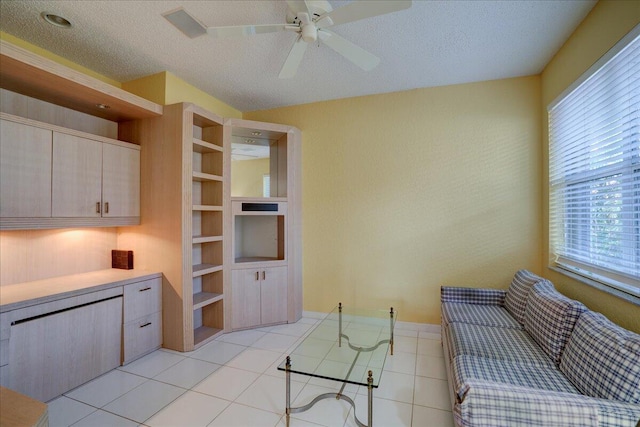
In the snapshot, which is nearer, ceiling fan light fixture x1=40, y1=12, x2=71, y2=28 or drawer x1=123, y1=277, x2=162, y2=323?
ceiling fan light fixture x1=40, y1=12, x2=71, y2=28

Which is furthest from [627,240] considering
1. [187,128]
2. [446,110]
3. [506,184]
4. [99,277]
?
[99,277]

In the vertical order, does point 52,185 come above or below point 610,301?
above

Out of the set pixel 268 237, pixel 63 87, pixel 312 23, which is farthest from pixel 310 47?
pixel 268 237

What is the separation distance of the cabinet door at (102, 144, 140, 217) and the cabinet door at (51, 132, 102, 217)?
6 cm

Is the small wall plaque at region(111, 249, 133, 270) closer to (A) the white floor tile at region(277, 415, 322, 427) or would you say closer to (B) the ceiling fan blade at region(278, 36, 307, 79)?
(A) the white floor tile at region(277, 415, 322, 427)

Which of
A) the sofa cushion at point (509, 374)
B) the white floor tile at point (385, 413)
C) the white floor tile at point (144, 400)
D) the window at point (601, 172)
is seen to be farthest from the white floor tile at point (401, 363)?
the white floor tile at point (144, 400)

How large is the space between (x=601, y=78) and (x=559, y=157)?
0.83 m

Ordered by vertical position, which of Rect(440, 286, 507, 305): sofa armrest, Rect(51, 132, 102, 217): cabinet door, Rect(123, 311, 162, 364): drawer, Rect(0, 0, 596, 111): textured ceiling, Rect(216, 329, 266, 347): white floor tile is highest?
Rect(0, 0, 596, 111): textured ceiling

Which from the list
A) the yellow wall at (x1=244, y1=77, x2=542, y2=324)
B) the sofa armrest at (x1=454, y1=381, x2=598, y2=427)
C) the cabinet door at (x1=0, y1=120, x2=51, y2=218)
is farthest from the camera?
the yellow wall at (x1=244, y1=77, x2=542, y2=324)

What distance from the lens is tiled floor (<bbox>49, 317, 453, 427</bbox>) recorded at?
1.94 meters

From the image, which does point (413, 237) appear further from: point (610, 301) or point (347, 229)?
point (610, 301)

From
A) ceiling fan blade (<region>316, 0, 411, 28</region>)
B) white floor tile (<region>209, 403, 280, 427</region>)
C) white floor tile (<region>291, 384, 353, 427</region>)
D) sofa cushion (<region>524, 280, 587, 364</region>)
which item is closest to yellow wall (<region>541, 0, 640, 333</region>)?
sofa cushion (<region>524, 280, 587, 364</region>)

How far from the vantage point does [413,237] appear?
11.3ft

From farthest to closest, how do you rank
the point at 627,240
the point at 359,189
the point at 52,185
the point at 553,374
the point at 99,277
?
the point at 359,189, the point at 99,277, the point at 52,185, the point at 627,240, the point at 553,374
